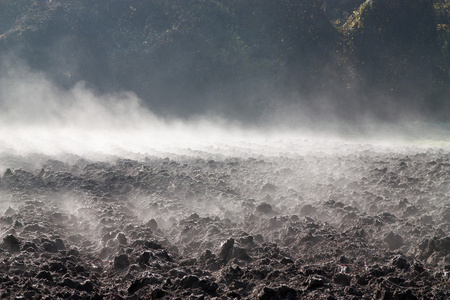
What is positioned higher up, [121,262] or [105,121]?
[105,121]

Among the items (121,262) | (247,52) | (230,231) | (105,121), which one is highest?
(247,52)

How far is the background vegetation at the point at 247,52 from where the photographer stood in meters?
25.8

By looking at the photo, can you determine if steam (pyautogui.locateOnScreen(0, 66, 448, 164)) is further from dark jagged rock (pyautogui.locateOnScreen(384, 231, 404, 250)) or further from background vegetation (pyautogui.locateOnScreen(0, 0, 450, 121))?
dark jagged rock (pyautogui.locateOnScreen(384, 231, 404, 250))

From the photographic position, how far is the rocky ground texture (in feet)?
14.8

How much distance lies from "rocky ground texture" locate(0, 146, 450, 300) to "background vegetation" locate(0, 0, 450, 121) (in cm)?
1640

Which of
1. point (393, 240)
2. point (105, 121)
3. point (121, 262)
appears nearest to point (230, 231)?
point (121, 262)

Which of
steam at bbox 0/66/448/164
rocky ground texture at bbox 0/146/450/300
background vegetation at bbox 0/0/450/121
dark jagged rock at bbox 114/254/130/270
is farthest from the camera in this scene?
background vegetation at bbox 0/0/450/121

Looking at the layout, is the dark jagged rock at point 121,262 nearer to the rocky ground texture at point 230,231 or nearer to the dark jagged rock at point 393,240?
the rocky ground texture at point 230,231

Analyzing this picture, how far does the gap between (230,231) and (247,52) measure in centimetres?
2491

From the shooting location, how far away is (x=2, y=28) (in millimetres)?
34312


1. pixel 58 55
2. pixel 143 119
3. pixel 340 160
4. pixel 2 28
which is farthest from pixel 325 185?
pixel 2 28

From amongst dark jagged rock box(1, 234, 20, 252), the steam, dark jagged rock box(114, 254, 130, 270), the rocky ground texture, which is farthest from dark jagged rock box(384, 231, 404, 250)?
the steam

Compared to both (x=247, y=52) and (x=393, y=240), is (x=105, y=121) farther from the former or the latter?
(x=393, y=240)

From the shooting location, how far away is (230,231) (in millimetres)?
6277
